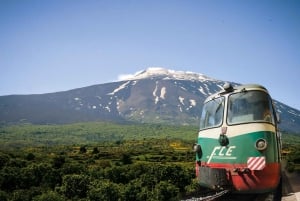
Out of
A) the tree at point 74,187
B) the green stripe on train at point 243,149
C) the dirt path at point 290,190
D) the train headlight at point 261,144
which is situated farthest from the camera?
the tree at point 74,187

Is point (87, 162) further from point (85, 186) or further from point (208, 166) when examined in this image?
point (208, 166)

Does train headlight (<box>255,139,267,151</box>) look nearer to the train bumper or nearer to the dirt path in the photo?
the train bumper

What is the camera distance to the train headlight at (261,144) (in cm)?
1040

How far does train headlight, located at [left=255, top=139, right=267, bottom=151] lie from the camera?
1040cm

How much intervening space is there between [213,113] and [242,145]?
2.02 m

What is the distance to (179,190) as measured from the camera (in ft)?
191

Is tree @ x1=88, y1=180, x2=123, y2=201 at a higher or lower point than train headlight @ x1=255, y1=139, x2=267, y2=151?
lower

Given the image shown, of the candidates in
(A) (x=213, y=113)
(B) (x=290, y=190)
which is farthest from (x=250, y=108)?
(B) (x=290, y=190)

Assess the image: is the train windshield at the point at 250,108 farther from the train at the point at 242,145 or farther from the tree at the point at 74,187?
the tree at the point at 74,187

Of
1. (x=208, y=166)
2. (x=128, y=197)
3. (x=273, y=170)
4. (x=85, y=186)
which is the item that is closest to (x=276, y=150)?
(x=273, y=170)

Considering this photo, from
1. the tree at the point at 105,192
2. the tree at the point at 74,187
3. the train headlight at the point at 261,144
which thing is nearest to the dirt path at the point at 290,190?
the train headlight at the point at 261,144

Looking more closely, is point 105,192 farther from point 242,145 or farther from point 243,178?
point 242,145

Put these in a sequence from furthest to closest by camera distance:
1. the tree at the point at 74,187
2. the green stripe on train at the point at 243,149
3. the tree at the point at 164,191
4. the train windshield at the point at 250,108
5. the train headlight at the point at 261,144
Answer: the tree at the point at 74,187, the tree at the point at 164,191, the train windshield at the point at 250,108, the green stripe on train at the point at 243,149, the train headlight at the point at 261,144

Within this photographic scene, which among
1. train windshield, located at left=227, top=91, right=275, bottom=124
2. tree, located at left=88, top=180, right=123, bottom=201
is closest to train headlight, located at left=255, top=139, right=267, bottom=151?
train windshield, located at left=227, top=91, right=275, bottom=124
